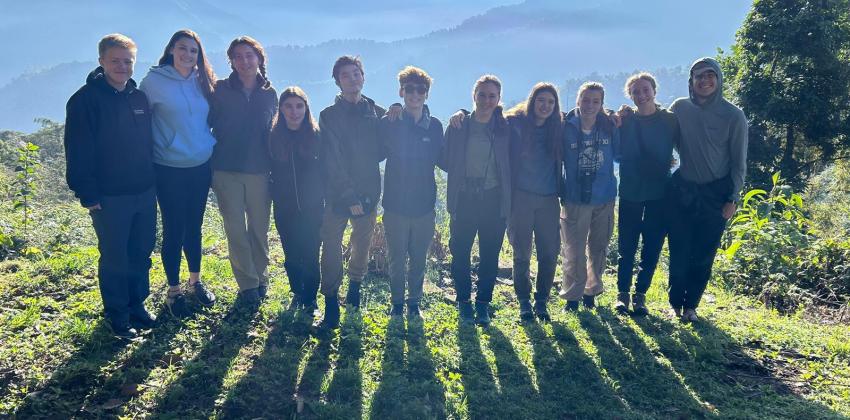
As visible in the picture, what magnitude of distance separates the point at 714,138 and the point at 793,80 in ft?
45.8

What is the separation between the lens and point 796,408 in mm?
4223

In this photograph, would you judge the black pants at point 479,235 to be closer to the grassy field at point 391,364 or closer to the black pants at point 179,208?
the grassy field at point 391,364

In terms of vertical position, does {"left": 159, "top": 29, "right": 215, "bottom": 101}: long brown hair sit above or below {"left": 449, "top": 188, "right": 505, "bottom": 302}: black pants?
above

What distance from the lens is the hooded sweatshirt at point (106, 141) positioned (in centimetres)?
408

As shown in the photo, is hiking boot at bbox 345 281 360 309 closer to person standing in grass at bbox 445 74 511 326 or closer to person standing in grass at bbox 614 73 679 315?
person standing in grass at bbox 445 74 511 326

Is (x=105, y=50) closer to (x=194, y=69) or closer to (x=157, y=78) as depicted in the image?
(x=157, y=78)

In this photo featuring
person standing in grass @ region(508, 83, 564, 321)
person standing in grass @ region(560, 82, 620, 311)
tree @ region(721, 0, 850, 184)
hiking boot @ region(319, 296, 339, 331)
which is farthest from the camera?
tree @ region(721, 0, 850, 184)

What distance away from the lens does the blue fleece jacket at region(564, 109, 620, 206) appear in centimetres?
563

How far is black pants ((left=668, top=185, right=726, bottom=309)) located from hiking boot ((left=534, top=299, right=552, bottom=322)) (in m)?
1.64

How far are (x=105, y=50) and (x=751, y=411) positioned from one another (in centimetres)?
637

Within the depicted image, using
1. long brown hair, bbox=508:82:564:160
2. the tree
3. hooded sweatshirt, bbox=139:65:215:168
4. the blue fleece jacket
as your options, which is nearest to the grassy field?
the blue fleece jacket

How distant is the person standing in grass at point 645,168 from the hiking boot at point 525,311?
55.0 inches

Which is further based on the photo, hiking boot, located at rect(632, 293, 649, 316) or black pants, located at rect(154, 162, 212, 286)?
hiking boot, located at rect(632, 293, 649, 316)

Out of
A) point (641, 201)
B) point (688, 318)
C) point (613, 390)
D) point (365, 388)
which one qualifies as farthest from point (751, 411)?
point (365, 388)
